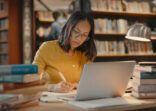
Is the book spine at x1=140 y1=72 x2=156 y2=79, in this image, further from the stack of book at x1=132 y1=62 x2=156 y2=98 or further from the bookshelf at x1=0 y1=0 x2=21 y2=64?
the bookshelf at x1=0 y1=0 x2=21 y2=64

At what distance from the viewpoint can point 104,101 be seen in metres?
1.48

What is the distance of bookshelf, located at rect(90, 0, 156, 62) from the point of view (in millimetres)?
4459

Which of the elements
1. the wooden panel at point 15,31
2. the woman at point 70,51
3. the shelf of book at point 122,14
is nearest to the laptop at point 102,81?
the woman at point 70,51

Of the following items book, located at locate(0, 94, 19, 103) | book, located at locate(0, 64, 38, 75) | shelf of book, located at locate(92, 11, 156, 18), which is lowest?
book, located at locate(0, 94, 19, 103)

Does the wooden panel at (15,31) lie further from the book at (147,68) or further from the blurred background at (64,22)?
the book at (147,68)

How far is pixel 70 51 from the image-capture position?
2393 millimetres

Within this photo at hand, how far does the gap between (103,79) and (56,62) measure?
0.85 m

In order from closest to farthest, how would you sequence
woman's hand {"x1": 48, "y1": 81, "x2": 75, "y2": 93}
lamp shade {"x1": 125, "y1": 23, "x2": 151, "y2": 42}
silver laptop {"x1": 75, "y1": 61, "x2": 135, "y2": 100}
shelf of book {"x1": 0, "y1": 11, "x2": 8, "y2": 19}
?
1. silver laptop {"x1": 75, "y1": 61, "x2": 135, "y2": 100}
2. woman's hand {"x1": 48, "y1": 81, "x2": 75, "y2": 93}
3. lamp shade {"x1": 125, "y1": 23, "x2": 151, "y2": 42}
4. shelf of book {"x1": 0, "y1": 11, "x2": 8, "y2": 19}

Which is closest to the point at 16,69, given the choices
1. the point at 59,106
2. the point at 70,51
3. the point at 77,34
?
the point at 59,106

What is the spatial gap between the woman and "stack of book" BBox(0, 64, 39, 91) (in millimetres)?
749

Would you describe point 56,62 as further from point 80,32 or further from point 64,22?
point 64,22

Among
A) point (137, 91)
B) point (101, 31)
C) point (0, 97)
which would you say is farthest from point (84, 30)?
point (101, 31)

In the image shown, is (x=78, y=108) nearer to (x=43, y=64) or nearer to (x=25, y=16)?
(x=43, y=64)

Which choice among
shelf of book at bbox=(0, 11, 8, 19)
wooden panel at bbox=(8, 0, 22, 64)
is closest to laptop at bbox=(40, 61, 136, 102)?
wooden panel at bbox=(8, 0, 22, 64)
